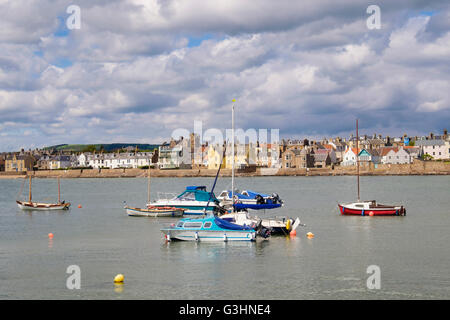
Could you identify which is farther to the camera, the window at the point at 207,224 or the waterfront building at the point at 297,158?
the waterfront building at the point at 297,158

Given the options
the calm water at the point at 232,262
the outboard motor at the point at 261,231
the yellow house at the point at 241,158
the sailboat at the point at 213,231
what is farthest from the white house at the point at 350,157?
the sailboat at the point at 213,231

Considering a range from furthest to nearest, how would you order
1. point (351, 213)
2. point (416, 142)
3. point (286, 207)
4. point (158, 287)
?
1. point (416, 142)
2. point (286, 207)
3. point (351, 213)
4. point (158, 287)

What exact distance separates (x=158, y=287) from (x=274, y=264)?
6.57 meters

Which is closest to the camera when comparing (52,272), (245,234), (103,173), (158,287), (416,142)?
(158,287)

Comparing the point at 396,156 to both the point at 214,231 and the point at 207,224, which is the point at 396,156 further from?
the point at 214,231

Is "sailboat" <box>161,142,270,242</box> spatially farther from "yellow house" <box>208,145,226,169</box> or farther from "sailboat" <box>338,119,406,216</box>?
"yellow house" <box>208,145,226,169</box>

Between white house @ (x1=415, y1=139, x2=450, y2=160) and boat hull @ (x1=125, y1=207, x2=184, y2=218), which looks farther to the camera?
white house @ (x1=415, y1=139, x2=450, y2=160)

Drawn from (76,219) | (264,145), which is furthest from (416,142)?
(76,219)

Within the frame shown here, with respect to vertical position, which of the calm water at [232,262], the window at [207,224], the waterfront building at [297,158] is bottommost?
the calm water at [232,262]

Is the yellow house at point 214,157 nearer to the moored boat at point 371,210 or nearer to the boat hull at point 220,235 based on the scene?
the moored boat at point 371,210

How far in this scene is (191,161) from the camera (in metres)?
174

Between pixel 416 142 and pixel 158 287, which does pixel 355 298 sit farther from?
pixel 416 142

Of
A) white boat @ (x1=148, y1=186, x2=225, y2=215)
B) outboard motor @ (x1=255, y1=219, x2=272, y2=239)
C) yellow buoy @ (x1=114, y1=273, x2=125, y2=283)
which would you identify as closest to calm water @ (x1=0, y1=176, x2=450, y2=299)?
yellow buoy @ (x1=114, y1=273, x2=125, y2=283)
